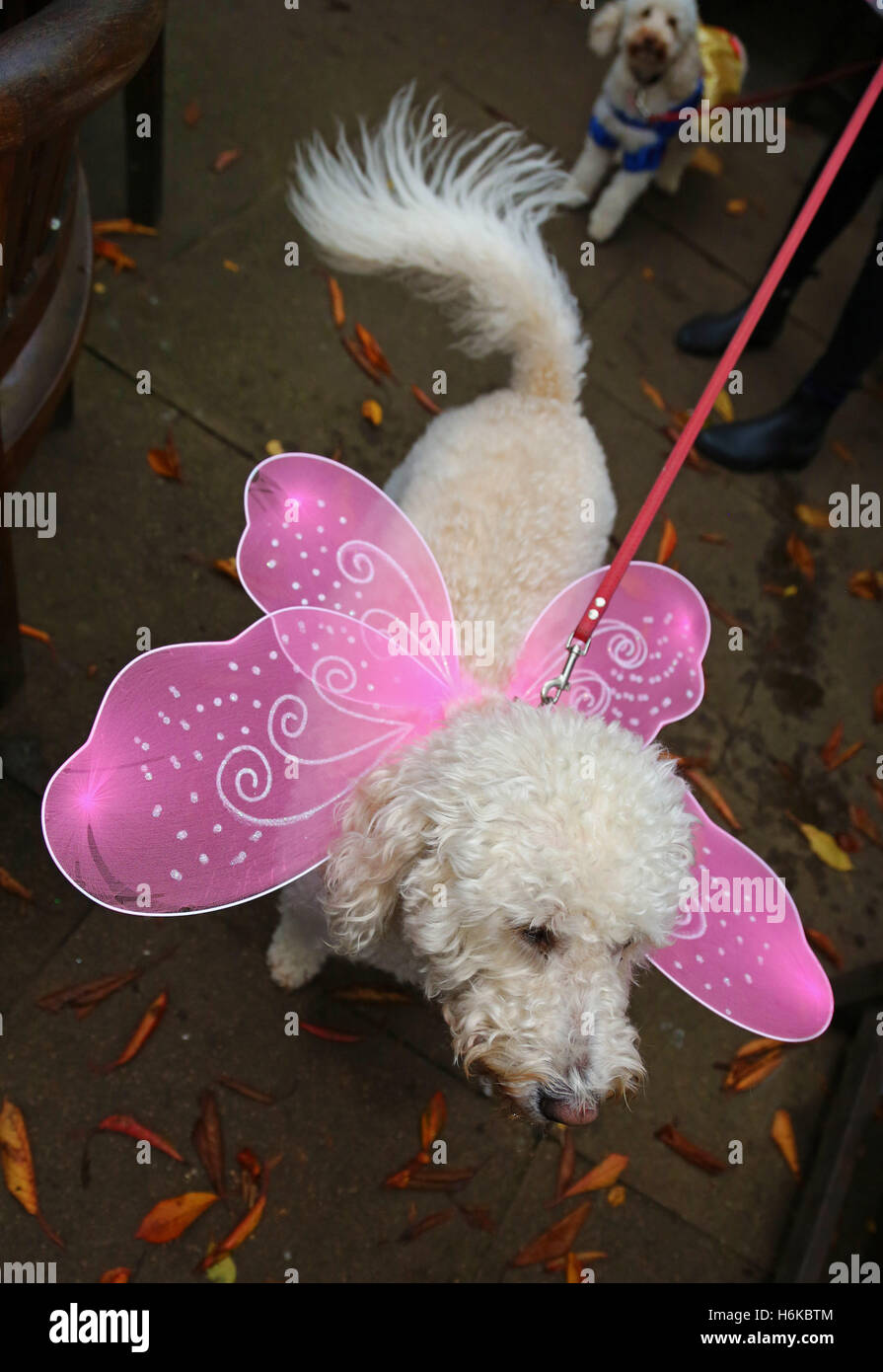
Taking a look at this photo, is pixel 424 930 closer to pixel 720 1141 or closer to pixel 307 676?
pixel 307 676

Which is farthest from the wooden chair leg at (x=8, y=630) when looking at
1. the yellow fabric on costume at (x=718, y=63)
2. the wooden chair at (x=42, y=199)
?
the yellow fabric on costume at (x=718, y=63)

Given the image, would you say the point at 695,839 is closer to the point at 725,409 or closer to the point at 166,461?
the point at 166,461

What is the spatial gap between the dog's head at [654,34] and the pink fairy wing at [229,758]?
255 cm

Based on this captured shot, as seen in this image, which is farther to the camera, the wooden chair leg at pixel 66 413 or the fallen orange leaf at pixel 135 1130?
the wooden chair leg at pixel 66 413

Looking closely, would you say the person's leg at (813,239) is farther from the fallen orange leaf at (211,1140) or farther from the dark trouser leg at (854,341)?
the fallen orange leaf at (211,1140)

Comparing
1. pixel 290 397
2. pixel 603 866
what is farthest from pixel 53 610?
pixel 603 866

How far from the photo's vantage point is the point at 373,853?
163 centimetres

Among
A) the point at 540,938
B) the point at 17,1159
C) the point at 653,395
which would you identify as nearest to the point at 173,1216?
the point at 17,1159

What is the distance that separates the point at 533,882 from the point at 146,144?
2.57 m

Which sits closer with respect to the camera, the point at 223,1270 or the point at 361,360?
the point at 223,1270

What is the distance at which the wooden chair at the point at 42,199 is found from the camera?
116 cm

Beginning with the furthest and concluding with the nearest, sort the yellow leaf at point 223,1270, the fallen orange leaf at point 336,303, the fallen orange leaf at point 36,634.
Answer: the fallen orange leaf at point 336,303, the fallen orange leaf at point 36,634, the yellow leaf at point 223,1270

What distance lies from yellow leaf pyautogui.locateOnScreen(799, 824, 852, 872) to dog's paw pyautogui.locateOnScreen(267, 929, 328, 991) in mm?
1649

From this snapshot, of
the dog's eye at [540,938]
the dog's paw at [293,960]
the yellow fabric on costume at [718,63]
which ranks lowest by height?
the dog's paw at [293,960]
